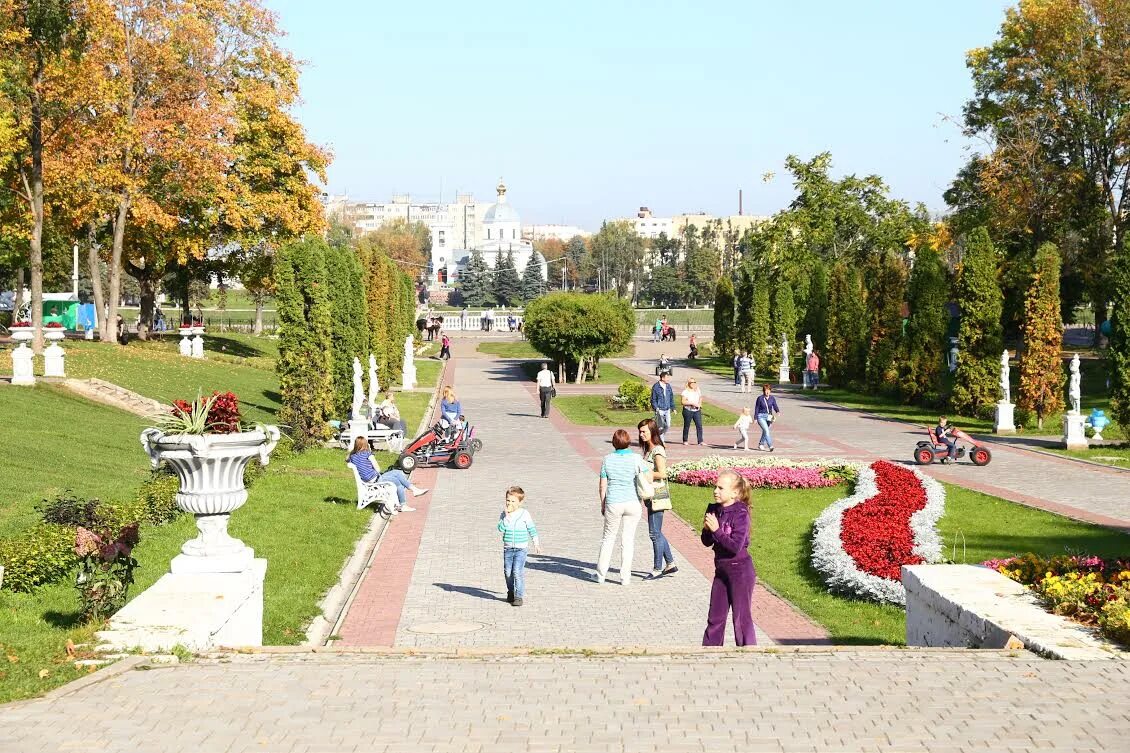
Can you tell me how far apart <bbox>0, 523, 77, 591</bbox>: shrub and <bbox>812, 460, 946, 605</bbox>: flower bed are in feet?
23.5

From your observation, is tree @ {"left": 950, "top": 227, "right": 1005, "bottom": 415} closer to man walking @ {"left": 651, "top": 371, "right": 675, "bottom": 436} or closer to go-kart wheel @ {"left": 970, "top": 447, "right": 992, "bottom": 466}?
go-kart wheel @ {"left": 970, "top": 447, "right": 992, "bottom": 466}

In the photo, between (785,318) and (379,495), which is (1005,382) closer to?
(379,495)

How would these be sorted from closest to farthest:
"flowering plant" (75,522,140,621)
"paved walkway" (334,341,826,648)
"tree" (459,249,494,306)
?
"flowering plant" (75,522,140,621)
"paved walkway" (334,341,826,648)
"tree" (459,249,494,306)

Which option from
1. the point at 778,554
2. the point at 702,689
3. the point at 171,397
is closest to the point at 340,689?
the point at 702,689

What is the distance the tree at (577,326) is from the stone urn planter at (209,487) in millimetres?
36464

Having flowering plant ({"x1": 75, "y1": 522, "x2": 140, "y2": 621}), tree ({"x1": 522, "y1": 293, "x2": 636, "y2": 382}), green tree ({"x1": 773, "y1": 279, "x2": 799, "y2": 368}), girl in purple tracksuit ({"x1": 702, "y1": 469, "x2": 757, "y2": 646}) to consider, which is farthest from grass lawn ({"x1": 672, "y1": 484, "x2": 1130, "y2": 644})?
green tree ({"x1": 773, "y1": 279, "x2": 799, "y2": 368})

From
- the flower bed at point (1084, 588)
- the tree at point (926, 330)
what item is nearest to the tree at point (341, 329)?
the tree at point (926, 330)

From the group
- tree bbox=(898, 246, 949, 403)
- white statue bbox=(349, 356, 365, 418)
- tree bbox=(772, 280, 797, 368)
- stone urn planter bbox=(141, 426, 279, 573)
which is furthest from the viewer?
tree bbox=(772, 280, 797, 368)

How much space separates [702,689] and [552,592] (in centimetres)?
543

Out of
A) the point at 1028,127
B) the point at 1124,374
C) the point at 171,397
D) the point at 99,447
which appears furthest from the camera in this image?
the point at 1028,127

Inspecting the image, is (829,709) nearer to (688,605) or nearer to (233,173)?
(688,605)

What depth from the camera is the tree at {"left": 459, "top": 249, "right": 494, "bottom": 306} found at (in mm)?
138837

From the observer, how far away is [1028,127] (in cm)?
4475

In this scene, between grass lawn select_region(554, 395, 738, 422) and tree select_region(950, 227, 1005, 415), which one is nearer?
grass lawn select_region(554, 395, 738, 422)
